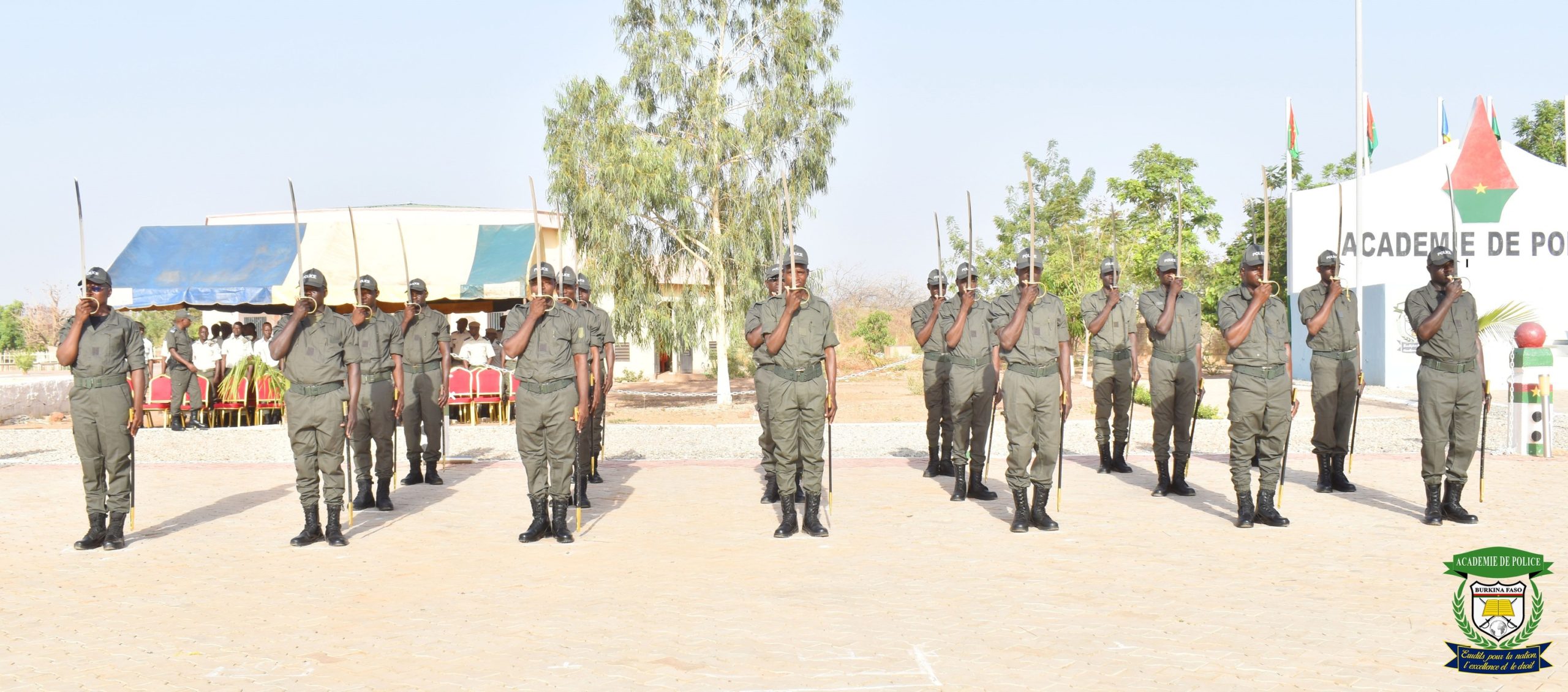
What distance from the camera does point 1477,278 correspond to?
2764cm

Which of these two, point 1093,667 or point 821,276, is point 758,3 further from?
point 1093,667

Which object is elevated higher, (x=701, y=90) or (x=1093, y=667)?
(x=701, y=90)

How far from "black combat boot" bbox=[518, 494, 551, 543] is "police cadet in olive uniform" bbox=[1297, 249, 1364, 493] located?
6313 mm

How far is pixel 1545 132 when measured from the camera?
3616cm

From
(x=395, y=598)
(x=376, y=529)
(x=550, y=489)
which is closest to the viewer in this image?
(x=395, y=598)

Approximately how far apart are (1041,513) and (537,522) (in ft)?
12.1

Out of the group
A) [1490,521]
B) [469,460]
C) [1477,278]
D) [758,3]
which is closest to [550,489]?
[469,460]

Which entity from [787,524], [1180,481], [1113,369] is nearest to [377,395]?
[787,524]

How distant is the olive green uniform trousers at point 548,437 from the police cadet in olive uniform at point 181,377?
11908mm

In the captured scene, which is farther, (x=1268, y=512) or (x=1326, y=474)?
(x=1326, y=474)

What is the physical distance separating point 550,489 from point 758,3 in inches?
730

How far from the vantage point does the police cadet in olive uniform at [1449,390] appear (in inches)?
336

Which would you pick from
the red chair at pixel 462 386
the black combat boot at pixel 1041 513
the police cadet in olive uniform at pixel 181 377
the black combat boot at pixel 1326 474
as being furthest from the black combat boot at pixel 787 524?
the police cadet in olive uniform at pixel 181 377

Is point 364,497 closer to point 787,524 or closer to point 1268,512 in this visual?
point 787,524
